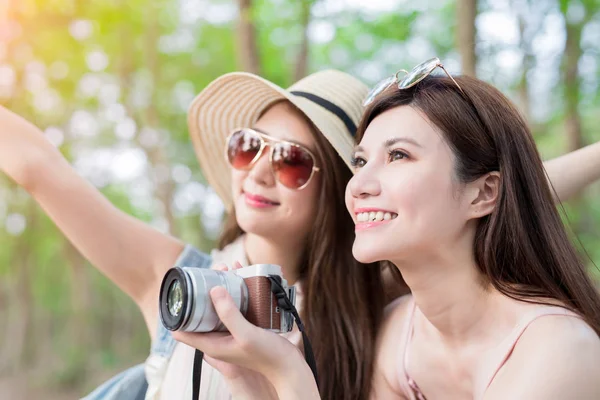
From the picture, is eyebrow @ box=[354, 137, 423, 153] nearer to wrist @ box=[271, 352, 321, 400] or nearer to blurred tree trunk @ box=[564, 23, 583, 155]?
wrist @ box=[271, 352, 321, 400]

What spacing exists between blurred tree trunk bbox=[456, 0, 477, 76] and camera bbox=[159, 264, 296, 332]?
2.73m

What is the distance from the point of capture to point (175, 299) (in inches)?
78.4

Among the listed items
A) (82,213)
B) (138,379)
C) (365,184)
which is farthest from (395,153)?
(138,379)

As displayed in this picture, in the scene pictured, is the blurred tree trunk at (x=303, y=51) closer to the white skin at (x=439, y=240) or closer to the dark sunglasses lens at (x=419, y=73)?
the dark sunglasses lens at (x=419, y=73)

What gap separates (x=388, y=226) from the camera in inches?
84.9

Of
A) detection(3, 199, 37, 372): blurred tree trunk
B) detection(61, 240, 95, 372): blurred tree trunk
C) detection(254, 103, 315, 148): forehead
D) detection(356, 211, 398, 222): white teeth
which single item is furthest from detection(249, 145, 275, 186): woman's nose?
detection(3, 199, 37, 372): blurred tree trunk

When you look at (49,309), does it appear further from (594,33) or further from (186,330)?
(186,330)

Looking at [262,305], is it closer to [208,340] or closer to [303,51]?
[208,340]

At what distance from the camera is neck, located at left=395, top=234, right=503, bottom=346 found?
7.29 ft

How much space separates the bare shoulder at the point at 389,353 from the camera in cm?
258

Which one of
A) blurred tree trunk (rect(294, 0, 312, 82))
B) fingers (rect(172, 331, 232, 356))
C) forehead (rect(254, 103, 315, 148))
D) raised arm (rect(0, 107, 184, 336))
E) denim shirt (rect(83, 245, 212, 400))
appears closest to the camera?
fingers (rect(172, 331, 232, 356))

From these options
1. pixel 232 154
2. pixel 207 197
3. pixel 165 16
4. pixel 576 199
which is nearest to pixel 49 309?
pixel 207 197

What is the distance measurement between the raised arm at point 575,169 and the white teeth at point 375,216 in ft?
3.67

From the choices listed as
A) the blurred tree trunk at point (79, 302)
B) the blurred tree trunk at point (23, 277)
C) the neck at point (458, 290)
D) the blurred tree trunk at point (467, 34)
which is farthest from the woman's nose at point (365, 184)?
the blurred tree trunk at point (23, 277)
